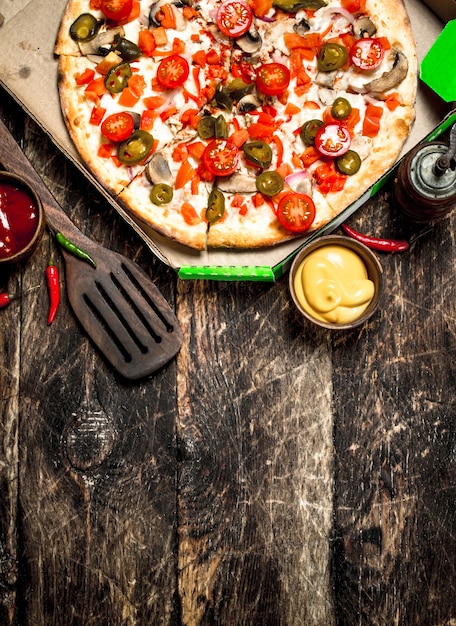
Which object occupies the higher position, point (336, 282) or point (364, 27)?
point (364, 27)

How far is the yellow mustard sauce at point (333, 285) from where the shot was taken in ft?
13.0

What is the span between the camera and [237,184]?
13.5ft

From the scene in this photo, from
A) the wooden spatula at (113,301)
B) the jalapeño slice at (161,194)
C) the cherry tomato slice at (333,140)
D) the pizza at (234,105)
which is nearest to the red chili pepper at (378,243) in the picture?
the pizza at (234,105)

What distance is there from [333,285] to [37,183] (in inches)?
73.6

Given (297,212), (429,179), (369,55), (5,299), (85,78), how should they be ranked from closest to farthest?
(429,179) → (297,212) → (369,55) → (85,78) → (5,299)

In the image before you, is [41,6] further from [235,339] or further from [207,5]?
[235,339]

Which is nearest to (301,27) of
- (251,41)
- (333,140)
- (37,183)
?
(251,41)

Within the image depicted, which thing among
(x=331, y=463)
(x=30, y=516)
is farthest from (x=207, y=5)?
(x=30, y=516)

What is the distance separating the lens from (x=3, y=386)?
14.2 ft

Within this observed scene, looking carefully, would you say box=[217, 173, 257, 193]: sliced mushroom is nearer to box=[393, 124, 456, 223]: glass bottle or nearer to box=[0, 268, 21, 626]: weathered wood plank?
box=[393, 124, 456, 223]: glass bottle

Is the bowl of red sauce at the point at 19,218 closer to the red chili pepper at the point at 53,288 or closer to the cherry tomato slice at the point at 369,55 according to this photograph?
the red chili pepper at the point at 53,288

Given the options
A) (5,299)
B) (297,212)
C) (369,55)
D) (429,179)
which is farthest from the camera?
(5,299)

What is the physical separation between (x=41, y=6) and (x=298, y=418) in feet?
9.66

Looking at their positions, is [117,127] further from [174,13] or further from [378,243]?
[378,243]
